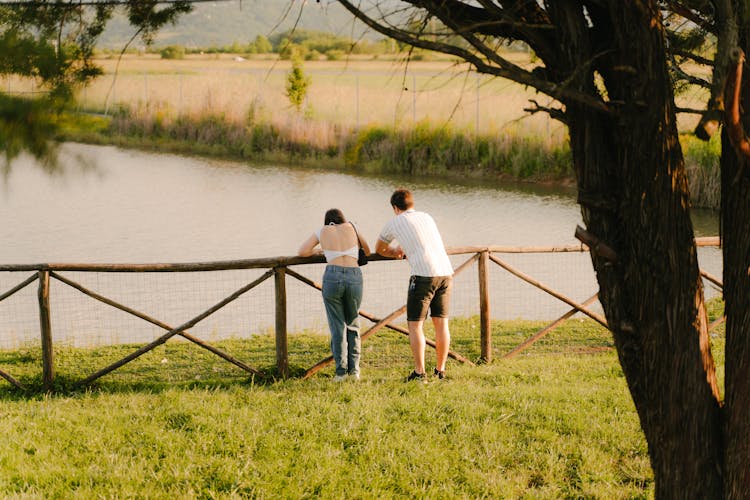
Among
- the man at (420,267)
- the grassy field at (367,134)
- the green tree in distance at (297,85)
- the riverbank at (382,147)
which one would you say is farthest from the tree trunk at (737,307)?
the green tree in distance at (297,85)

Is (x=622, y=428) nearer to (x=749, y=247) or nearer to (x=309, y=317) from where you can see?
(x=749, y=247)

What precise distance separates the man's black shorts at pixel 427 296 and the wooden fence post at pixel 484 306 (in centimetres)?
90

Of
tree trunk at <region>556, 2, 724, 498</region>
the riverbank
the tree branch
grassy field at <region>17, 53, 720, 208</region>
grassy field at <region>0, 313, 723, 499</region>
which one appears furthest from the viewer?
→ grassy field at <region>17, 53, 720, 208</region>

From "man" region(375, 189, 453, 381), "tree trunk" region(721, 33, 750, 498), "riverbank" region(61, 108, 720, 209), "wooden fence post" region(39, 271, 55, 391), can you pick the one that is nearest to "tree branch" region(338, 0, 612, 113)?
"tree trunk" region(721, 33, 750, 498)

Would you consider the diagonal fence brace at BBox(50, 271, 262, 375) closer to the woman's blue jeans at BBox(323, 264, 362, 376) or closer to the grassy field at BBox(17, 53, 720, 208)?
the woman's blue jeans at BBox(323, 264, 362, 376)

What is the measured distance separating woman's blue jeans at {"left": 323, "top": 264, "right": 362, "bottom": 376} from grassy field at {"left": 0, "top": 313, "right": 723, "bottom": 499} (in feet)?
0.83

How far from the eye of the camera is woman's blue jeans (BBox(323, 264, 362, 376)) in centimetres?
756

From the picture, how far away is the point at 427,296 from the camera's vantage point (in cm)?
751

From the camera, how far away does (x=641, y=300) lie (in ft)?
12.8

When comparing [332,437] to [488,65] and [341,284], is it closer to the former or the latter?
[341,284]

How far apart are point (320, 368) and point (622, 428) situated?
2.85m

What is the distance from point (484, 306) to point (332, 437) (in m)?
2.91

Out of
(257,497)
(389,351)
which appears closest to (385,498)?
(257,497)

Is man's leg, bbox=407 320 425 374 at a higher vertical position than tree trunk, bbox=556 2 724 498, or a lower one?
lower
